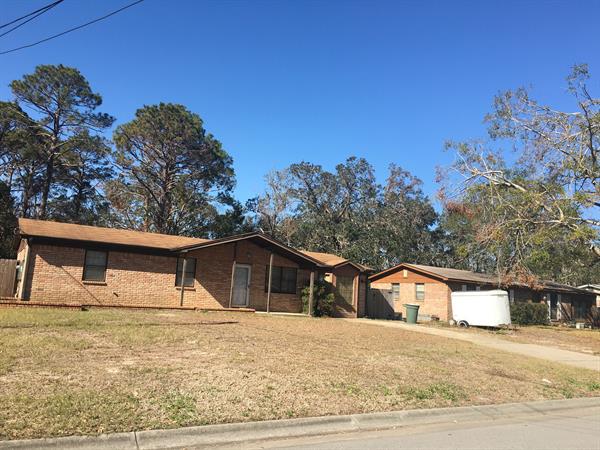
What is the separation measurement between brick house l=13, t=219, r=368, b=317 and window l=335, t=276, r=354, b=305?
0.07 metres


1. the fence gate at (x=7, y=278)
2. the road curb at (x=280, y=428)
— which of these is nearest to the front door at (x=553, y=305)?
the road curb at (x=280, y=428)

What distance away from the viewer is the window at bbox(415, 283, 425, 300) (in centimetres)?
3294

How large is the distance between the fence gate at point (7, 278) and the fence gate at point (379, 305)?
18450 millimetres

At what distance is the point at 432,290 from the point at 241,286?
13.8 m

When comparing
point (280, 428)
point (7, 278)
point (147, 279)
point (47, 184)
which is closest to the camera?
point (280, 428)

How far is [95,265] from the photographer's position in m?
20.5

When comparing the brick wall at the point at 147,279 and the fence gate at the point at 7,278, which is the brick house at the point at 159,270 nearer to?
the brick wall at the point at 147,279

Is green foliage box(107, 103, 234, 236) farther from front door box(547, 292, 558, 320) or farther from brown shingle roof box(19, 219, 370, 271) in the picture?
front door box(547, 292, 558, 320)

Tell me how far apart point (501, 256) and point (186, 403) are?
24.7 m

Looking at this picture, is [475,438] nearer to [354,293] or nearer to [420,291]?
[354,293]

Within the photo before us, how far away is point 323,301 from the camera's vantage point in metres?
24.9

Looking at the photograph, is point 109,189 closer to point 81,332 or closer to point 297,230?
point 297,230

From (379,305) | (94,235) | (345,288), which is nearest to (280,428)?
(94,235)

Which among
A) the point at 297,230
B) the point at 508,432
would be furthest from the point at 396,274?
the point at 508,432
